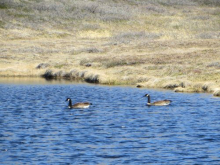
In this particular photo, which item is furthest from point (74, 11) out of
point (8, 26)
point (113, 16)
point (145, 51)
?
point (145, 51)

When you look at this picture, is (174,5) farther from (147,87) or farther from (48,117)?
(48,117)

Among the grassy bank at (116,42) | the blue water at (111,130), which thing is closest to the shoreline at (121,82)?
the grassy bank at (116,42)

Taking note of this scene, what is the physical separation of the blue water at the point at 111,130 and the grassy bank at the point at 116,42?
7.72 meters

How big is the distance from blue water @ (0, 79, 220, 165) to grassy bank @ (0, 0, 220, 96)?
772 centimetres

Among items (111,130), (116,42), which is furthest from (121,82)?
(116,42)

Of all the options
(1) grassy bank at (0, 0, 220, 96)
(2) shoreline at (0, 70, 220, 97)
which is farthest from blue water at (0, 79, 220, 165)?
(1) grassy bank at (0, 0, 220, 96)

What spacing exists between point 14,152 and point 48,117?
11529 millimetres

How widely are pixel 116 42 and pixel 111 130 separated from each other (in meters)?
62.4

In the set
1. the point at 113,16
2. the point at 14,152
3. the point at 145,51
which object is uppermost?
the point at 113,16

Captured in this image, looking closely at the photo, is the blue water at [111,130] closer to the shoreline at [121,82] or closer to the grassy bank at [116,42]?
the shoreline at [121,82]

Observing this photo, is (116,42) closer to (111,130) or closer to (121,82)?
(121,82)

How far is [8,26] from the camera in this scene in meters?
109

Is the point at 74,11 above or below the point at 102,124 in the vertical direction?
above

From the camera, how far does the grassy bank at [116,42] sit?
6025 cm
